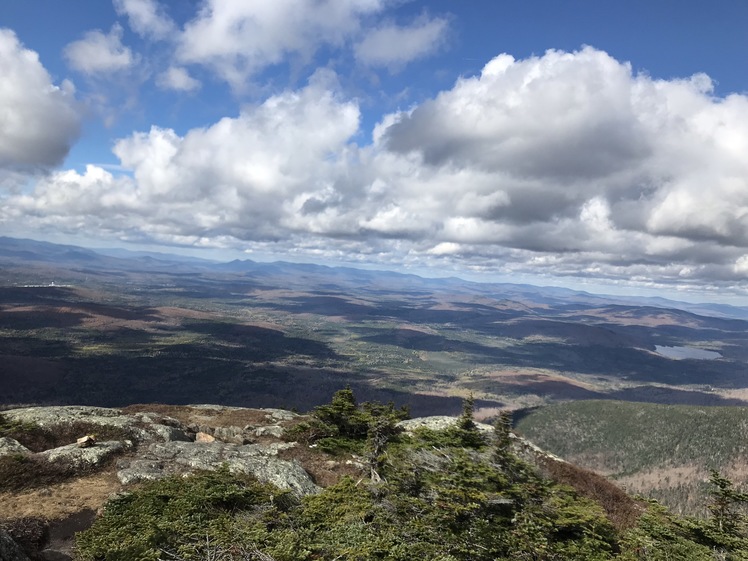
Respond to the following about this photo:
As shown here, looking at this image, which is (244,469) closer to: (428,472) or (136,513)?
(136,513)

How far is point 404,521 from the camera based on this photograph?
17.9 meters

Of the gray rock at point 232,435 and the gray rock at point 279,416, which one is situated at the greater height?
the gray rock at point 232,435

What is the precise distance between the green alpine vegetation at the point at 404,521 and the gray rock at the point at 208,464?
2920mm

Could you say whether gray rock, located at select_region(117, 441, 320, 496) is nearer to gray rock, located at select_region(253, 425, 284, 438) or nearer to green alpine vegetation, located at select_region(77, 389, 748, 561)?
green alpine vegetation, located at select_region(77, 389, 748, 561)

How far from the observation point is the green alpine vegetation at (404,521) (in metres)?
14.4

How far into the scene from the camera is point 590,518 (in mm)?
20594

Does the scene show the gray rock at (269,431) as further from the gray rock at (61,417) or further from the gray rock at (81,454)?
the gray rock at (81,454)

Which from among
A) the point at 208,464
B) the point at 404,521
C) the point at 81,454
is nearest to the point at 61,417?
the point at 81,454

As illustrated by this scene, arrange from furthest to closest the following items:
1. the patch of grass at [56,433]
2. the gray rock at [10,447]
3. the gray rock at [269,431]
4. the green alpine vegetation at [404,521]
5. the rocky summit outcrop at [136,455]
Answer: the gray rock at [269,431] < the patch of grass at [56,433] < the gray rock at [10,447] < the rocky summit outcrop at [136,455] < the green alpine vegetation at [404,521]

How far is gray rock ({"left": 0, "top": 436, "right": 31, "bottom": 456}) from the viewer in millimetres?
24147

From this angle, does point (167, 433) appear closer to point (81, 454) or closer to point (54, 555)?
point (81, 454)

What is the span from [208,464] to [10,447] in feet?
40.6

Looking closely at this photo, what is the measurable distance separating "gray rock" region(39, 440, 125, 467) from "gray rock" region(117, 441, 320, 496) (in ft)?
5.82

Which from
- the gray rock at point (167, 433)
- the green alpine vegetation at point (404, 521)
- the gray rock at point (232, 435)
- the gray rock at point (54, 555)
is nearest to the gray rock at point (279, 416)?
the gray rock at point (232, 435)
